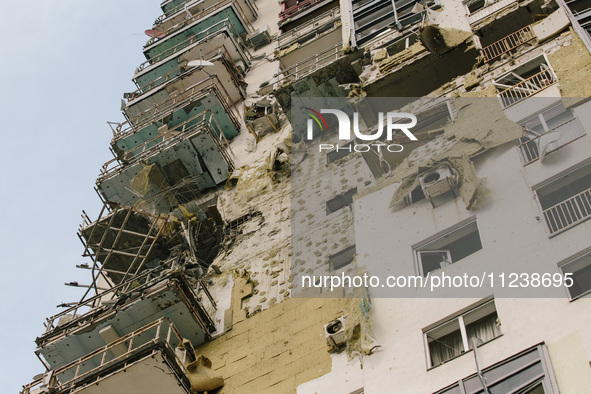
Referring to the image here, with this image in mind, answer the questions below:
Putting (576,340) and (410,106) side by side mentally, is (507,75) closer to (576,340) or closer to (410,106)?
(410,106)

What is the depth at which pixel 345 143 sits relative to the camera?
21.6m

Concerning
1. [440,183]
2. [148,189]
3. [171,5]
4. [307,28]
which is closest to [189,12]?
[171,5]

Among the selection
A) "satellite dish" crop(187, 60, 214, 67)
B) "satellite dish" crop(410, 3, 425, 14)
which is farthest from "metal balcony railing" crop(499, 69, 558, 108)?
"satellite dish" crop(187, 60, 214, 67)

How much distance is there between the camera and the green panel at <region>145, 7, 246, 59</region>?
37844mm

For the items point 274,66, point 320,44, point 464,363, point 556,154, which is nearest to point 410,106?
point 556,154

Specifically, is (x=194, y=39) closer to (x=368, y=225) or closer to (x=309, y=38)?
(x=309, y=38)

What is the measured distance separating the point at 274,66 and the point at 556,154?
2134 cm

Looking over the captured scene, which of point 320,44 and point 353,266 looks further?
point 320,44

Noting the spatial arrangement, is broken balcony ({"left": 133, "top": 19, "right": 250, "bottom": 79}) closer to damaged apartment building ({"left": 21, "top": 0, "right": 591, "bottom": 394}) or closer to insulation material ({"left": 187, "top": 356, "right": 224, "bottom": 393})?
damaged apartment building ({"left": 21, "top": 0, "right": 591, "bottom": 394})

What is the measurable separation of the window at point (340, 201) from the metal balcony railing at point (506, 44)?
4.80 meters

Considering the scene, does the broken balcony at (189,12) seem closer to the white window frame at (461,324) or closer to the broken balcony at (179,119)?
the broken balcony at (179,119)

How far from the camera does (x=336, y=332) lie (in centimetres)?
1380

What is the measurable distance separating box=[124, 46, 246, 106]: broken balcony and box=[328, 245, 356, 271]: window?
1548 cm

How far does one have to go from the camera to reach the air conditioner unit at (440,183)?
46.4ft
